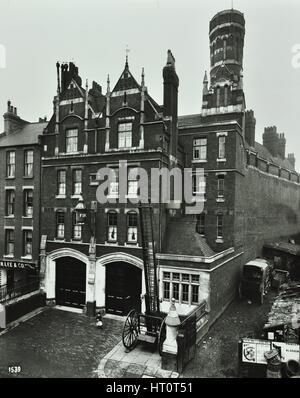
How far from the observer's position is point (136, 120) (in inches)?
871

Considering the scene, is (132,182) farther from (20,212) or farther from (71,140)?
(20,212)

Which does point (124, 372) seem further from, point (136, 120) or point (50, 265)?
point (136, 120)

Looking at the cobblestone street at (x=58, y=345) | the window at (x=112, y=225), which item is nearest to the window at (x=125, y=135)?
the window at (x=112, y=225)

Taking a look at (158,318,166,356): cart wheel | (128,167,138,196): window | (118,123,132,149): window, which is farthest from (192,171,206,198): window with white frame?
(158,318,166,356): cart wheel

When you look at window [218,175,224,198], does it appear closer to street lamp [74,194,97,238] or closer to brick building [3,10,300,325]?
brick building [3,10,300,325]

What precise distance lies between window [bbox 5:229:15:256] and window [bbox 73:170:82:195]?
7472 mm

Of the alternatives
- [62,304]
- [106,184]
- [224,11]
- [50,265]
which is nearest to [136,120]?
[106,184]

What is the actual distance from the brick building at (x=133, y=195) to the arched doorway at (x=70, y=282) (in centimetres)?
8

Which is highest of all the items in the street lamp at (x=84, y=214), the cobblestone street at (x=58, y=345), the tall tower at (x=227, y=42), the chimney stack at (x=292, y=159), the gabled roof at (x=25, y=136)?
the tall tower at (x=227, y=42)

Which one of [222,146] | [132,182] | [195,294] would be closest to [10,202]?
[132,182]

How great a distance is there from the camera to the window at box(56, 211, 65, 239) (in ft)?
79.9

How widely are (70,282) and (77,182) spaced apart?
8.19 metres

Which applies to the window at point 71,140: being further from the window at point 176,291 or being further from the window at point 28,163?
the window at point 176,291

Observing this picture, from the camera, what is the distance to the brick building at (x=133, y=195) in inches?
834
